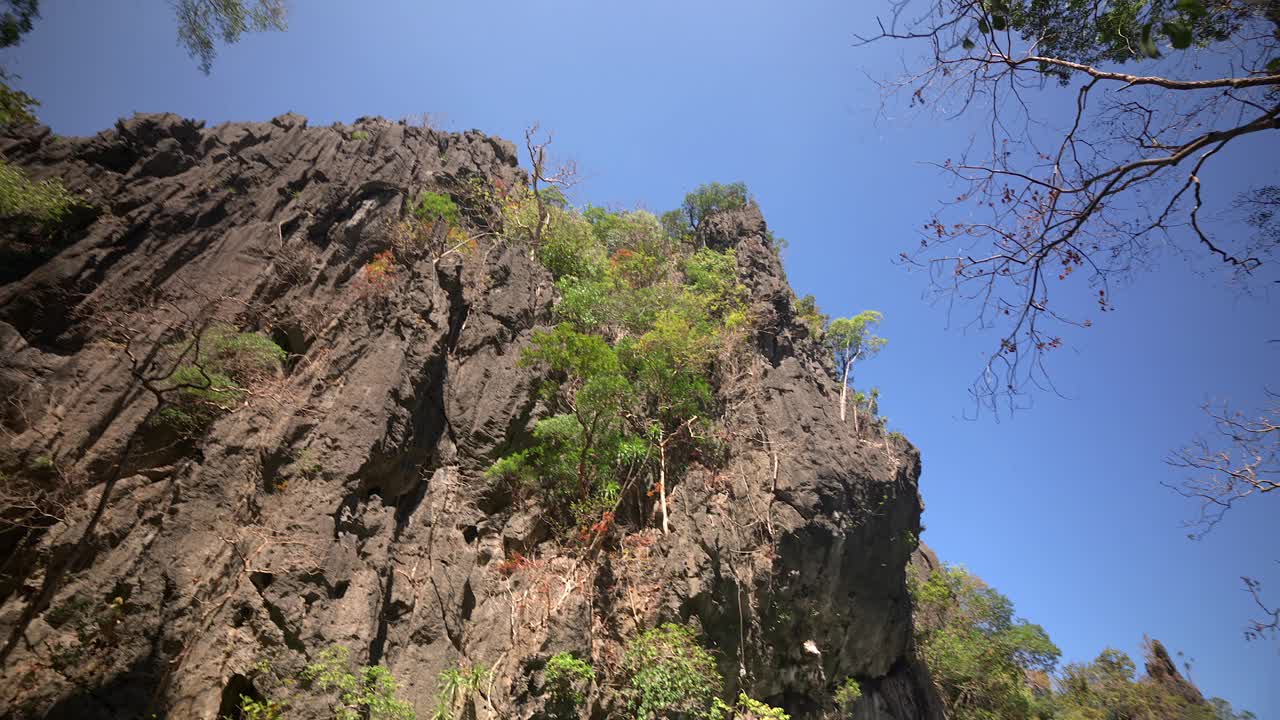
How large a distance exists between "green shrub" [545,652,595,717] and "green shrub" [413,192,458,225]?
14148 mm

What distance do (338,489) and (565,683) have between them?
5.93m

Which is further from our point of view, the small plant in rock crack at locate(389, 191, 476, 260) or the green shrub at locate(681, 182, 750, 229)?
the green shrub at locate(681, 182, 750, 229)

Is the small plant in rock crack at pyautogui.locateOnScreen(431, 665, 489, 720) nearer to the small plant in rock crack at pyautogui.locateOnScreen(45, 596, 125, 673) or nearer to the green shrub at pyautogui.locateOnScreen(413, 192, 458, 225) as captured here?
the small plant in rock crack at pyautogui.locateOnScreen(45, 596, 125, 673)

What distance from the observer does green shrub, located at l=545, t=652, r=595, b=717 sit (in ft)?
33.3

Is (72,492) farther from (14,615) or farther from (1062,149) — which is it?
(1062,149)

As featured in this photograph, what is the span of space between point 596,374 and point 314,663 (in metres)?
7.63

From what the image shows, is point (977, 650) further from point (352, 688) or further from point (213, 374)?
point (213, 374)

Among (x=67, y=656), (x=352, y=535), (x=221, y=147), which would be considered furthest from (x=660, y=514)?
(x=221, y=147)

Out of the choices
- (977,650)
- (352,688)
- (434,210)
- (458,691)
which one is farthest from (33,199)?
(977,650)

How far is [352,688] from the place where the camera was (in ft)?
29.5

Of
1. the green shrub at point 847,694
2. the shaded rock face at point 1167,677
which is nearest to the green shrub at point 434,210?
the green shrub at point 847,694

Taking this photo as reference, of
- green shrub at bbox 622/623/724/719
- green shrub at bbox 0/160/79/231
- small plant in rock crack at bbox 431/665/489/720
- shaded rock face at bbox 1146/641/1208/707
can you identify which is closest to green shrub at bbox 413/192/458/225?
green shrub at bbox 0/160/79/231

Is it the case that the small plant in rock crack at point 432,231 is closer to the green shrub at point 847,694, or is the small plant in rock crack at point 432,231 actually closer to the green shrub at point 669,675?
the green shrub at point 669,675

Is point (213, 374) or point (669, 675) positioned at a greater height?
point (213, 374)
